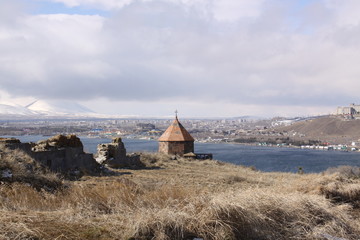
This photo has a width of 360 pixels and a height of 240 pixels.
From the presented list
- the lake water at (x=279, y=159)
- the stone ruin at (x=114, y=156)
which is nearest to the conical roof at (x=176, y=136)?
the lake water at (x=279, y=159)

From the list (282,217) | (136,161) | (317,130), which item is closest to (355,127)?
(317,130)

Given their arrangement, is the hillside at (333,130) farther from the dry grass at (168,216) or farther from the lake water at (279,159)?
the dry grass at (168,216)

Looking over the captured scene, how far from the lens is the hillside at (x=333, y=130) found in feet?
374

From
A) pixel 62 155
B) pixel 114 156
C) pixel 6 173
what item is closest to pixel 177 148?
pixel 114 156

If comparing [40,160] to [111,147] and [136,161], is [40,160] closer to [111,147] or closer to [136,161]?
[111,147]

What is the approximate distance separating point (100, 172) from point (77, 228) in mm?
8788

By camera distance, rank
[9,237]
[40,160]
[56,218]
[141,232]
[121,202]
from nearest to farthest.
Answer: [9,237] < [141,232] < [56,218] < [121,202] < [40,160]

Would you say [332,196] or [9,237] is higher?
[9,237]

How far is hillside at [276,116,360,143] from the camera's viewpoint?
114m

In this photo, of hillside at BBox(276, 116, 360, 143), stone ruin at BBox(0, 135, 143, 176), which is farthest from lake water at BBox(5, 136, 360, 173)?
hillside at BBox(276, 116, 360, 143)

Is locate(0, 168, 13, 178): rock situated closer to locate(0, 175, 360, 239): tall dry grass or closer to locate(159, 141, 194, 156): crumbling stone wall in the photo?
locate(0, 175, 360, 239): tall dry grass

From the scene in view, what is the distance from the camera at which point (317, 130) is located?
13425 centimetres

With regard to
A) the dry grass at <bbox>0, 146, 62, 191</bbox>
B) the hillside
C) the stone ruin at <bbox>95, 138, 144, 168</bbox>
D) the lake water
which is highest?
the dry grass at <bbox>0, 146, 62, 191</bbox>

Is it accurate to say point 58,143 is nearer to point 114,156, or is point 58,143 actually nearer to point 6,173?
point 114,156
